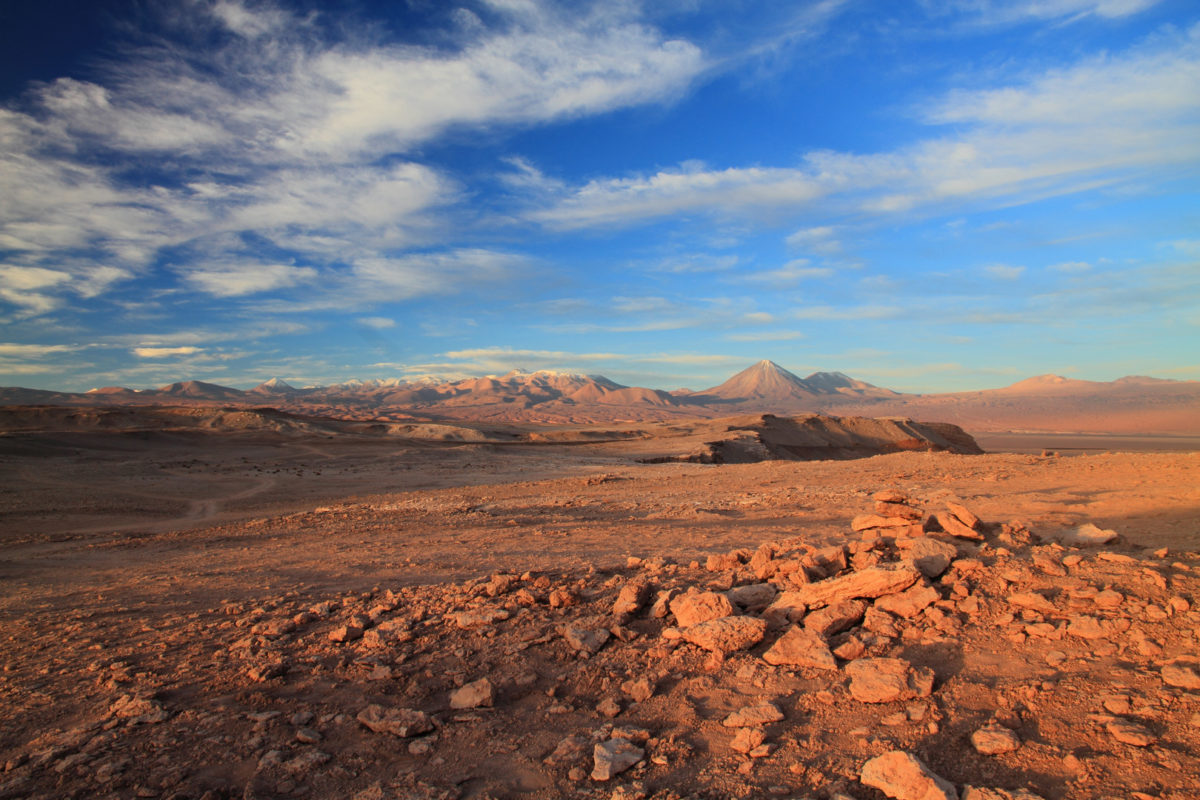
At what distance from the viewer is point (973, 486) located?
14.7 meters

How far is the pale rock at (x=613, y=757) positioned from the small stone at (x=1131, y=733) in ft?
8.51

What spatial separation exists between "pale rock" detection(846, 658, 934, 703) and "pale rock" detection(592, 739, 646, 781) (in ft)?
5.00

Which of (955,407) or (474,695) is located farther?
(955,407)

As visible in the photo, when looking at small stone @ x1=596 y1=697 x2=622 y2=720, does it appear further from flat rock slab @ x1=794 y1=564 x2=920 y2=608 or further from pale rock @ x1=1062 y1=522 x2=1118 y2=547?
pale rock @ x1=1062 y1=522 x2=1118 y2=547

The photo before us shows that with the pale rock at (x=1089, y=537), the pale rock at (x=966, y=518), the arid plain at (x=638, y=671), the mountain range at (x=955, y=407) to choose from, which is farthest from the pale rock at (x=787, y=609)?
the mountain range at (x=955, y=407)

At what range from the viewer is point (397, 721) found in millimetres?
4035

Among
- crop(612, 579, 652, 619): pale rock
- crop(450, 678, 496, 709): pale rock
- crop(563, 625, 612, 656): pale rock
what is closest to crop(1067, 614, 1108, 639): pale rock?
crop(612, 579, 652, 619): pale rock

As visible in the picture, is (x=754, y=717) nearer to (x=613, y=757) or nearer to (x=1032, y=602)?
(x=613, y=757)

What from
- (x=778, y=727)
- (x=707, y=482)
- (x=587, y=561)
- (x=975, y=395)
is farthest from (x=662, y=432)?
(x=975, y=395)

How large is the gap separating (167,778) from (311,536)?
9.61m

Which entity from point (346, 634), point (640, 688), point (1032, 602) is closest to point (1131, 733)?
point (1032, 602)

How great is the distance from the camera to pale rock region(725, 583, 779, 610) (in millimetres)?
5441

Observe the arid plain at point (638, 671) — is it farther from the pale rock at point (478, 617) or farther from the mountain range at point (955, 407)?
the mountain range at point (955, 407)

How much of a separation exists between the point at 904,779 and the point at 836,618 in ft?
5.73
